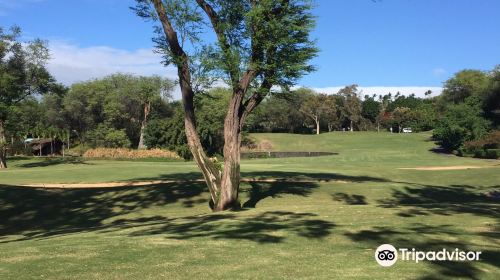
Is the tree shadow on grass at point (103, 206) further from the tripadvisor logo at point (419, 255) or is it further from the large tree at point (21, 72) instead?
the large tree at point (21, 72)

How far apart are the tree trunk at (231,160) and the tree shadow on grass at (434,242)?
842 cm

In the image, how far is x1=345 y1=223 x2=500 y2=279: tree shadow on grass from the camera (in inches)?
260

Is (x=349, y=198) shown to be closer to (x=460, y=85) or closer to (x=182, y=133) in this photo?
(x=182, y=133)

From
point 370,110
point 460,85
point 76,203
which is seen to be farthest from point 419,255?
point 370,110

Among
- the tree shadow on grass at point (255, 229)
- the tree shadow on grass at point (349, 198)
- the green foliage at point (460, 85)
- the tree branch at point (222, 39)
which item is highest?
the green foliage at point (460, 85)

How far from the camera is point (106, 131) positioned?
70.2 metres

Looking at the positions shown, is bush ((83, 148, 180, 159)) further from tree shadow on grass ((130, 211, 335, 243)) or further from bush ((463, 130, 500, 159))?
tree shadow on grass ((130, 211, 335, 243))

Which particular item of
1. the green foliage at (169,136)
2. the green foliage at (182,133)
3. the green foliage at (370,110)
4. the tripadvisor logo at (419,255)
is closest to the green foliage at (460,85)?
the green foliage at (370,110)

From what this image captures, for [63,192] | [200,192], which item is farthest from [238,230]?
[63,192]

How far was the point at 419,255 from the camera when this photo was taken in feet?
24.4

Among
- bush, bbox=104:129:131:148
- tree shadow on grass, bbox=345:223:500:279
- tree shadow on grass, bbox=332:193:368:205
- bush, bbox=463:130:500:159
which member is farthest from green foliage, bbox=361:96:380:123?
tree shadow on grass, bbox=345:223:500:279

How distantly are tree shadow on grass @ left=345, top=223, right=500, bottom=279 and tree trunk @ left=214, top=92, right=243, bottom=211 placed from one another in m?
8.42

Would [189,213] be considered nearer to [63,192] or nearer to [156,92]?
[63,192]

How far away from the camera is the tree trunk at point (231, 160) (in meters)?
18.0
